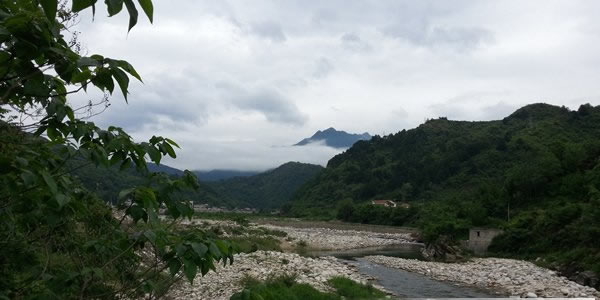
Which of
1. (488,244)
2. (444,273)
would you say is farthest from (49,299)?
(488,244)

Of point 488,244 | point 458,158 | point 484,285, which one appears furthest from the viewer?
point 458,158

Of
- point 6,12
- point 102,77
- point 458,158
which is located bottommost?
point 102,77

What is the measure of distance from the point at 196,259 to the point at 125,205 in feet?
1.95

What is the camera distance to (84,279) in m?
1.89

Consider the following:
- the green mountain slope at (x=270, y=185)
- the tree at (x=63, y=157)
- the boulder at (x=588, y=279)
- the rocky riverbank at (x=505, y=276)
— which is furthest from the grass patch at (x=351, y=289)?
the green mountain slope at (x=270, y=185)

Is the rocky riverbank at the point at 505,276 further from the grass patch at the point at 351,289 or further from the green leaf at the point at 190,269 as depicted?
the green leaf at the point at 190,269

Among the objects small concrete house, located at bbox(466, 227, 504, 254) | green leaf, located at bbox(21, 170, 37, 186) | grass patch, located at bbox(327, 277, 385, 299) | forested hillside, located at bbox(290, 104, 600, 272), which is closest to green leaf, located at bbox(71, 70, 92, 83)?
green leaf, located at bbox(21, 170, 37, 186)

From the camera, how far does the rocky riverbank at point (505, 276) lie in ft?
50.2

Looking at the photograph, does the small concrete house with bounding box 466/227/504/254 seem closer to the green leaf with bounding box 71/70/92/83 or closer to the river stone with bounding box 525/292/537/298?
the river stone with bounding box 525/292/537/298

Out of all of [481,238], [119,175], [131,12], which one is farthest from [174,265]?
[481,238]

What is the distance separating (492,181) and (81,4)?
63.7 meters

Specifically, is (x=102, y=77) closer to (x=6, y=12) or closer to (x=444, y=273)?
(x=6, y=12)

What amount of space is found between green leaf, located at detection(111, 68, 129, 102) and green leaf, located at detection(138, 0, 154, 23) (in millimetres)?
301

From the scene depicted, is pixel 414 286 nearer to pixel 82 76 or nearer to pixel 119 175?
pixel 119 175
